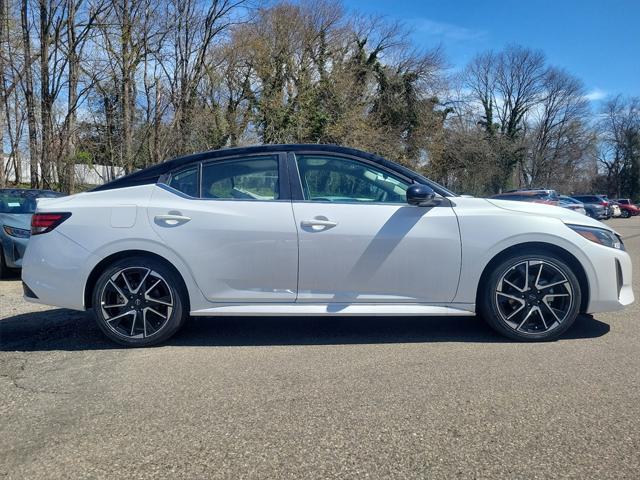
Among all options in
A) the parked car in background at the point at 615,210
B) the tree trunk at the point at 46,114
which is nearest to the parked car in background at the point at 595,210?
the parked car in background at the point at 615,210

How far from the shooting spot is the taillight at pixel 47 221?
423cm

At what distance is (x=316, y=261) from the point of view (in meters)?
4.16

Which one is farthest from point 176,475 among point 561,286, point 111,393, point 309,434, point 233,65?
point 233,65

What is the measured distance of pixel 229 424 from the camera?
9.45 feet

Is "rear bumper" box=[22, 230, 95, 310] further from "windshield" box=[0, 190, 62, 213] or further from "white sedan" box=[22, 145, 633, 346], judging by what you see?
"windshield" box=[0, 190, 62, 213]

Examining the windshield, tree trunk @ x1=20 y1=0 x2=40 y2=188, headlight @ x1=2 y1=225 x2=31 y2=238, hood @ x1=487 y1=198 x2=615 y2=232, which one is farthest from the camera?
tree trunk @ x1=20 y1=0 x2=40 y2=188

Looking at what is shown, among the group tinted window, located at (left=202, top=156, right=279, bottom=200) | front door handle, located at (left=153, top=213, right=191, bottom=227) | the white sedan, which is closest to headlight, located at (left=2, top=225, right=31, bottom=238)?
the white sedan

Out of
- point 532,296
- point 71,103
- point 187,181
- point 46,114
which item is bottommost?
point 532,296

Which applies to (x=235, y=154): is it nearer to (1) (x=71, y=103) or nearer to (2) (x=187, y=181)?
(2) (x=187, y=181)

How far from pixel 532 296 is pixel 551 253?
405 mm

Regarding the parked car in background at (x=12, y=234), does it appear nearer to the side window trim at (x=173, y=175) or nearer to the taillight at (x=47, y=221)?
the taillight at (x=47, y=221)

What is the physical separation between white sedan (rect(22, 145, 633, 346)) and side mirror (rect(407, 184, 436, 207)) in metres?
0.01

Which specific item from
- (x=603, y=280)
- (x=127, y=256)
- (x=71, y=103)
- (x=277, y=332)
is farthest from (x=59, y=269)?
(x=71, y=103)

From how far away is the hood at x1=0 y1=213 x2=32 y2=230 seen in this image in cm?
760
